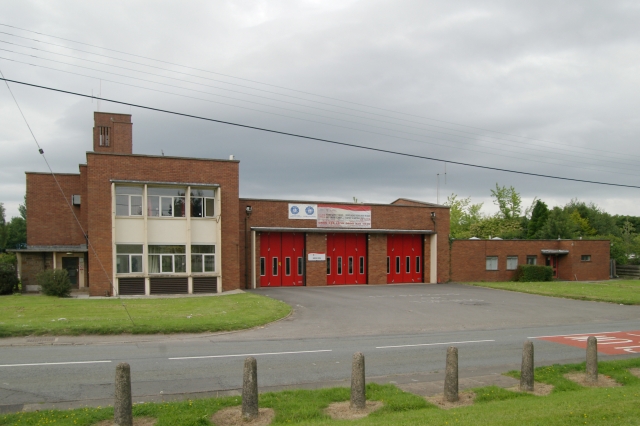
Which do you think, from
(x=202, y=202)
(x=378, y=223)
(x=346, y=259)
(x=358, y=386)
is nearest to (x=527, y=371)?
(x=358, y=386)

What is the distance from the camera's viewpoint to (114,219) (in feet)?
87.9

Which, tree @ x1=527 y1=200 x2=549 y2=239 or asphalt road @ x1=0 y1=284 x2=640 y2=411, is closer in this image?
asphalt road @ x1=0 y1=284 x2=640 y2=411

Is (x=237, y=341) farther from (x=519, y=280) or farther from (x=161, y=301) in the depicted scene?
(x=519, y=280)

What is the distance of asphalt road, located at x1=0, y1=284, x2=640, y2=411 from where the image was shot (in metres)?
9.55

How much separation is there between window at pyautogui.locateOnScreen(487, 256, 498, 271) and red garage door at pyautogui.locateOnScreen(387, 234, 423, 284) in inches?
227

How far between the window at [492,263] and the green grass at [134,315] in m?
21.3

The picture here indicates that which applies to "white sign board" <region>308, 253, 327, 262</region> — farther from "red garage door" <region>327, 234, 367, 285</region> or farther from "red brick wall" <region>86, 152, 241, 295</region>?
"red brick wall" <region>86, 152, 241, 295</region>

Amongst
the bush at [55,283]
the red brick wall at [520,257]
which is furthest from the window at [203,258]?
the red brick wall at [520,257]

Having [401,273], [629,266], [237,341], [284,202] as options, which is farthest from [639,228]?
[237,341]

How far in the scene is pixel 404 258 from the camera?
121 ft

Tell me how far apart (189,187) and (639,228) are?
4174 inches

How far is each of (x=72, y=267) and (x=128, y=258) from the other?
6.37 m

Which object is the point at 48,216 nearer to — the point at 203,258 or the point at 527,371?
the point at 203,258

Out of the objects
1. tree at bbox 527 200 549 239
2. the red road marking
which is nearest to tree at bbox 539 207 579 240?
tree at bbox 527 200 549 239
